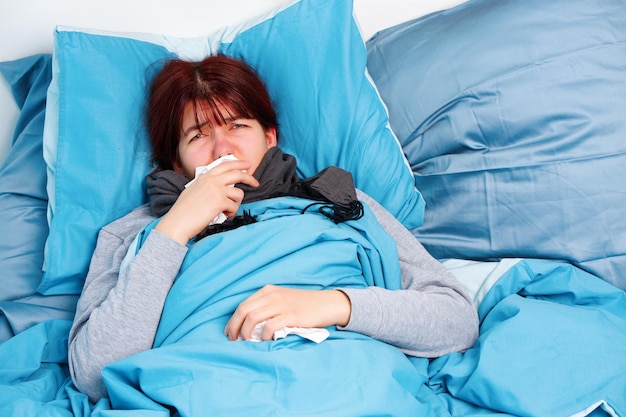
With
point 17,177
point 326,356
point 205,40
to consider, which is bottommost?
point 326,356

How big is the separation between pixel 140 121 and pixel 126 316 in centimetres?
51

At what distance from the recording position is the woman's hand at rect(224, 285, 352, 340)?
0.93m


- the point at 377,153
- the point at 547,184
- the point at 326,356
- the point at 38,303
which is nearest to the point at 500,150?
the point at 547,184

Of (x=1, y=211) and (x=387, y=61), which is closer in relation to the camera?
(x=1, y=211)

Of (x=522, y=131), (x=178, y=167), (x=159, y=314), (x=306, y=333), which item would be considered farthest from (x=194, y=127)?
(x=522, y=131)

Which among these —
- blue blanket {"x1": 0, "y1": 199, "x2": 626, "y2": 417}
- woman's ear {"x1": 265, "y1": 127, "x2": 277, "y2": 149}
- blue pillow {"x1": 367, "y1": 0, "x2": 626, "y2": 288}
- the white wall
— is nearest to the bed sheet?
blue blanket {"x1": 0, "y1": 199, "x2": 626, "y2": 417}

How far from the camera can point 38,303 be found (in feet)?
4.17

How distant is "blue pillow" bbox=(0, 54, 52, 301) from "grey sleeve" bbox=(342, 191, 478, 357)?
69cm

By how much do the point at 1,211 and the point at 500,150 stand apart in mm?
1005

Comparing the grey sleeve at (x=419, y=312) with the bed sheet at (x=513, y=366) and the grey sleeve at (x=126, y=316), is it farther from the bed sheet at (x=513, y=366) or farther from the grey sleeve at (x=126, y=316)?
the grey sleeve at (x=126, y=316)

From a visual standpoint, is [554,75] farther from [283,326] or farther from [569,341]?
[283,326]

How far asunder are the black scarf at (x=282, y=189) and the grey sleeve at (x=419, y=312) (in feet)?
0.50

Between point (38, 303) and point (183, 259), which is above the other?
point (183, 259)

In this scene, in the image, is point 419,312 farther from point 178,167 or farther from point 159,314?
point 178,167
